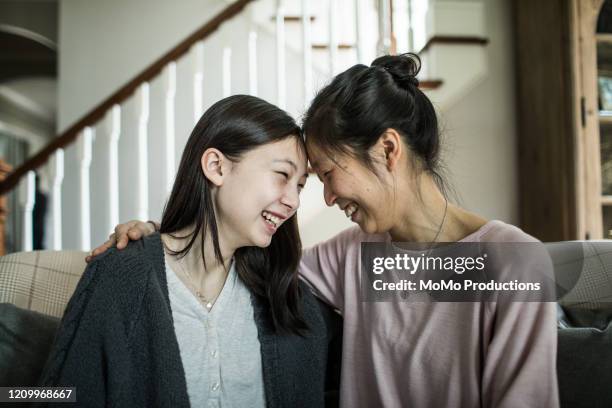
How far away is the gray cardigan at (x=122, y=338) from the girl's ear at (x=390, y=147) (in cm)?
51

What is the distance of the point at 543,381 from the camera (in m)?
0.83

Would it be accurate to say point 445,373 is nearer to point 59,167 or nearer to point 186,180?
point 186,180

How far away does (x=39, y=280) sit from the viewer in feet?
4.00

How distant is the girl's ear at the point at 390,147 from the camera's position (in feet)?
3.34

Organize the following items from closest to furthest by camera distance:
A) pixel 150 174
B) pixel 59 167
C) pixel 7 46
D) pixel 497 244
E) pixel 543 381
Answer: pixel 543 381 < pixel 497 244 < pixel 59 167 < pixel 150 174 < pixel 7 46

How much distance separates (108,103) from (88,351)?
5.96 feet

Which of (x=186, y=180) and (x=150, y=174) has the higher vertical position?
(x=150, y=174)

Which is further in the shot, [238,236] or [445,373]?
[238,236]

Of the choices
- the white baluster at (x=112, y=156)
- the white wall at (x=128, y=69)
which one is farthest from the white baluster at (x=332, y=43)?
the white baluster at (x=112, y=156)

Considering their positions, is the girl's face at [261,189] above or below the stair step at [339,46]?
below

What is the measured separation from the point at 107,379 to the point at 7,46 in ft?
15.6

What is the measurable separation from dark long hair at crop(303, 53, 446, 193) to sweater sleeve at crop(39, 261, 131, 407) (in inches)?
21.4

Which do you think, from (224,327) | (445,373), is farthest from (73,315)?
(445,373)

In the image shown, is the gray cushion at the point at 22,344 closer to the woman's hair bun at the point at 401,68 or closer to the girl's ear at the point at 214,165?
the girl's ear at the point at 214,165
